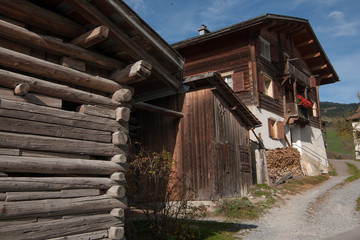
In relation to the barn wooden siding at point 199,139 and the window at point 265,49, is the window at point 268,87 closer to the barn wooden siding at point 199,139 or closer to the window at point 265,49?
the window at point 265,49

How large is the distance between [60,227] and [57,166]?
35.0 inches

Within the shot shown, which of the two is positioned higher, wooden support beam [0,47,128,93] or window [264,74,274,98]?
window [264,74,274,98]

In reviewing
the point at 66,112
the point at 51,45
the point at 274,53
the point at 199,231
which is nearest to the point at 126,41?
the point at 51,45

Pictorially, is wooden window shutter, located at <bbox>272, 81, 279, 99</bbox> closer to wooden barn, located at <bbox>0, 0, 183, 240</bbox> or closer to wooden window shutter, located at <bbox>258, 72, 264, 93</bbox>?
wooden window shutter, located at <bbox>258, 72, 264, 93</bbox>

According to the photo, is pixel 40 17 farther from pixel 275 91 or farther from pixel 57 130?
pixel 275 91

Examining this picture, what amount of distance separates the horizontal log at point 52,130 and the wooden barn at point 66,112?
0.5 inches

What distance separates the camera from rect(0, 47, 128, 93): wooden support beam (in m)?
4.39

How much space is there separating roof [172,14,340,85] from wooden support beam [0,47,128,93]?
499 inches

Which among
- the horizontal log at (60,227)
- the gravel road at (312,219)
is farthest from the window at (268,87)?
the horizontal log at (60,227)

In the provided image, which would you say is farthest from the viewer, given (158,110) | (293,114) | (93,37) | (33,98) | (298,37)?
(298,37)

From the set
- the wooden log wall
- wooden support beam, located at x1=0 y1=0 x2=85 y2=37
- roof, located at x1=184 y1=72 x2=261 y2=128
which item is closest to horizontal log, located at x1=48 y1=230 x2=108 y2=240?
the wooden log wall

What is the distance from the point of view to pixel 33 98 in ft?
14.9

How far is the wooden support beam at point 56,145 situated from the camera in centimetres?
417

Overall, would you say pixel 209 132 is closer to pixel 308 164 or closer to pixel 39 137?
pixel 39 137
